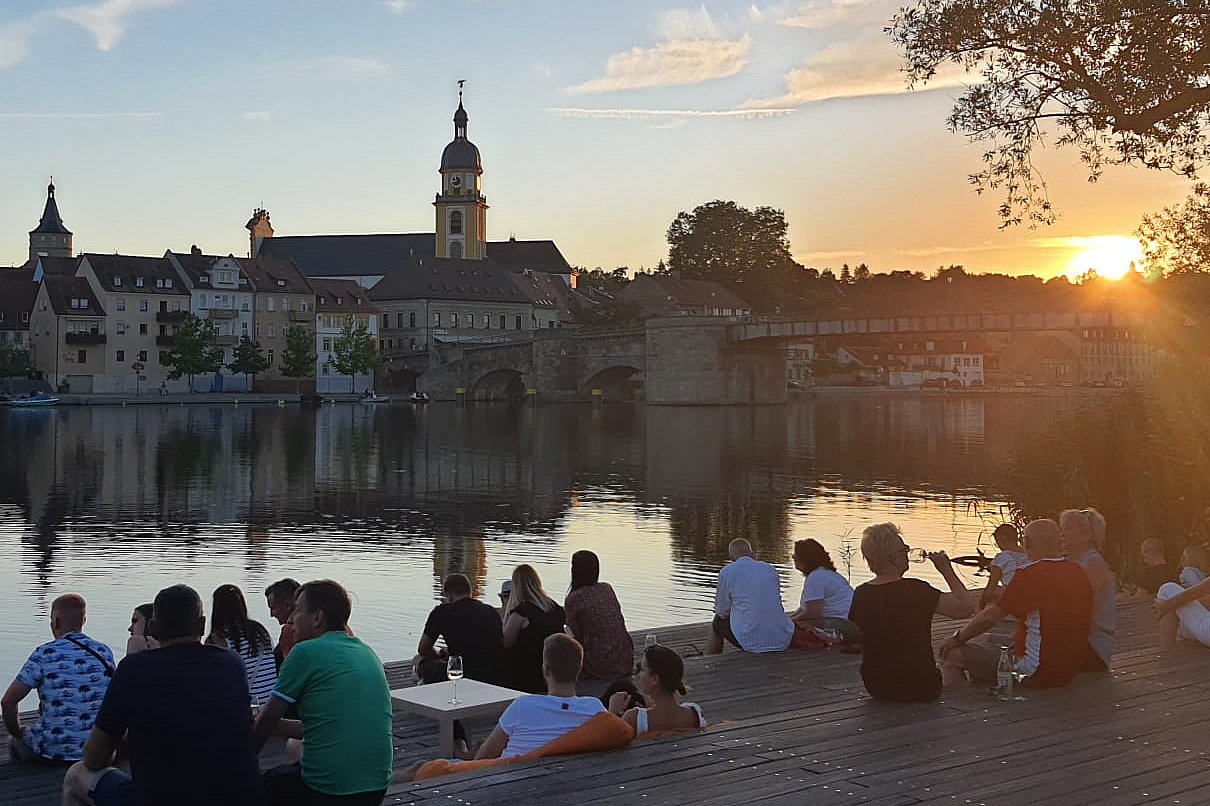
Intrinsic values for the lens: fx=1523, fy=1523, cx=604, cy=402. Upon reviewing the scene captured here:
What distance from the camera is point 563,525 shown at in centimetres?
3064

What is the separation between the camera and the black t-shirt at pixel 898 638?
25.5 feet

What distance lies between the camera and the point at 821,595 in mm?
11320

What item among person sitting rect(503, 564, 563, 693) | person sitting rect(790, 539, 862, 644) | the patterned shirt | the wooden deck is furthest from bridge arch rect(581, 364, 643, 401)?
the patterned shirt

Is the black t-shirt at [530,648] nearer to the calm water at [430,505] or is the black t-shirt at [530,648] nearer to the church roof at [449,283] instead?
the calm water at [430,505]

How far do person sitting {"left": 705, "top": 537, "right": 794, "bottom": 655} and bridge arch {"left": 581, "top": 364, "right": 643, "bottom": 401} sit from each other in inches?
3368

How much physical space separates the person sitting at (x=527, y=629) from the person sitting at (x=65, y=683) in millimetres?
2532

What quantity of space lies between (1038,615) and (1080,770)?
187cm

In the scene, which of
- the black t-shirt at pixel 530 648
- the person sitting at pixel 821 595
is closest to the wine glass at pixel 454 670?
the black t-shirt at pixel 530 648

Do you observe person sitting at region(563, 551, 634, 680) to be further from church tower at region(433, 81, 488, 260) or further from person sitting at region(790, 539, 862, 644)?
church tower at region(433, 81, 488, 260)

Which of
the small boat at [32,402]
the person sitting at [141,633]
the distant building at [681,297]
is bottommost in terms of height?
the person sitting at [141,633]

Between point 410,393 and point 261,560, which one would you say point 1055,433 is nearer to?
point 261,560

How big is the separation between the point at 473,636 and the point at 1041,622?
318 cm

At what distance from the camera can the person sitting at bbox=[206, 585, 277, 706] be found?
7.27m

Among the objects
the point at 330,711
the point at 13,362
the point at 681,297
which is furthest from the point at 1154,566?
the point at 681,297
